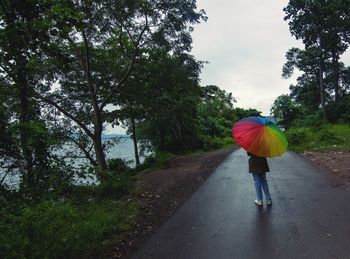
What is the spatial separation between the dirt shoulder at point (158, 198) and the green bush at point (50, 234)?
0.46 m

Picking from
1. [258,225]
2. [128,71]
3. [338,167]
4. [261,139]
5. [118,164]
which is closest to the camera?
[258,225]

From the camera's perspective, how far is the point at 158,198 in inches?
368

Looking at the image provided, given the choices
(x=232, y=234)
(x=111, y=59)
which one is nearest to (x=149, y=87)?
(x=111, y=59)

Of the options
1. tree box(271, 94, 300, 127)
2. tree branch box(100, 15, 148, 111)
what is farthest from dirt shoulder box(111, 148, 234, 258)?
tree box(271, 94, 300, 127)

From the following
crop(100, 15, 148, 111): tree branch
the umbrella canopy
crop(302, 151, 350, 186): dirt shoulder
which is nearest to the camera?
the umbrella canopy

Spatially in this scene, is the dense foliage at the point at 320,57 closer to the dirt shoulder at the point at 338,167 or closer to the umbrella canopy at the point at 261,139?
the dirt shoulder at the point at 338,167

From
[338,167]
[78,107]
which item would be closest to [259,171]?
[338,167]

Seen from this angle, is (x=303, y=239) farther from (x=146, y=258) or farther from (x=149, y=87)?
(x=149, y=87)

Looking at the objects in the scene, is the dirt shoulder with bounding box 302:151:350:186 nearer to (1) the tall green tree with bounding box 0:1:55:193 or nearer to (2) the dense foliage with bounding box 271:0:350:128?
(1) the tall green tree with bounding box 0:1:55:193

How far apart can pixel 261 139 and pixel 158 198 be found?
3699 mm

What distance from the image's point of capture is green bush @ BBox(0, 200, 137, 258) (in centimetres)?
447

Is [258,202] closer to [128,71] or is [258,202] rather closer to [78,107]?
[128,71]

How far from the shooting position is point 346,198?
25.1ft

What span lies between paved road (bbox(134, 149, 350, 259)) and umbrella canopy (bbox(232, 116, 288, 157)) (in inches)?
49.1
